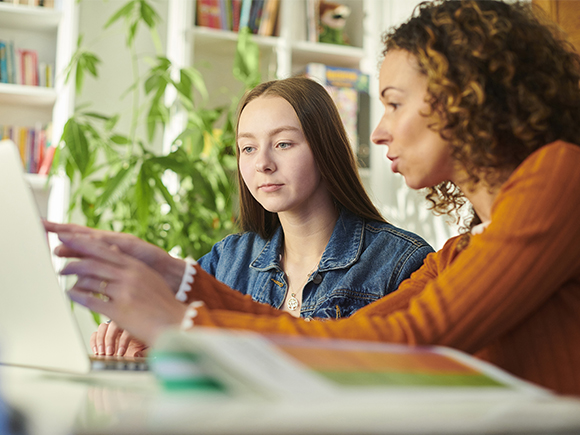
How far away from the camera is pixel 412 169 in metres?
0.86

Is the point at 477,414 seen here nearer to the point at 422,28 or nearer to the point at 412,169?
the point at 412,169

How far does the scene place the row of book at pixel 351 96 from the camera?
292 centimetres

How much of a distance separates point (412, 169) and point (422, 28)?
8.4 inches

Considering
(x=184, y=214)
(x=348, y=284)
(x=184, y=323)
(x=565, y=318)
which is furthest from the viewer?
(x=184, y=214)

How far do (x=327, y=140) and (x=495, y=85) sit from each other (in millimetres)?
693

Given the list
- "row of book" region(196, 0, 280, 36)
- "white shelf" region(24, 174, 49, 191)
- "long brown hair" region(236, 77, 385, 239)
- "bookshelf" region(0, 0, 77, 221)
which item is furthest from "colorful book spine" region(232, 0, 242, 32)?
"long brown hair" region(236, 77, 385, 239)

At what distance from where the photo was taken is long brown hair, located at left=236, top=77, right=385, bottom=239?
1.45 metres

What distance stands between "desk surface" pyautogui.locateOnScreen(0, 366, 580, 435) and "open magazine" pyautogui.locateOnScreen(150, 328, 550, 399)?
1cm

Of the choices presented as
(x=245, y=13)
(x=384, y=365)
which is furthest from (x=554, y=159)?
(x=245, y=13)

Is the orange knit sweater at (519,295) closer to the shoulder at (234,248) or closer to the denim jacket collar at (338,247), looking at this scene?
the denim jacket collar at (338,247)

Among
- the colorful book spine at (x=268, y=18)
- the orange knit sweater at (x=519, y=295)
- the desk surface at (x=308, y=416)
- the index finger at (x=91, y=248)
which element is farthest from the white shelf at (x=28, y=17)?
the desk surface at (x=308, y=416)

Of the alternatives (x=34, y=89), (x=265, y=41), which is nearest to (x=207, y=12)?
(x=265, y=41)

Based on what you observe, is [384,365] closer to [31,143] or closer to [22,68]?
[31,143]

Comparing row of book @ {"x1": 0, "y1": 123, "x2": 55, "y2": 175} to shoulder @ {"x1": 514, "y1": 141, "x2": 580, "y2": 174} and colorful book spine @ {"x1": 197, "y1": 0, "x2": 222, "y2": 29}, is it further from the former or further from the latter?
shoulder @ {"x1": 514, "y1": 141, "x2": 580, "y2": 174}
